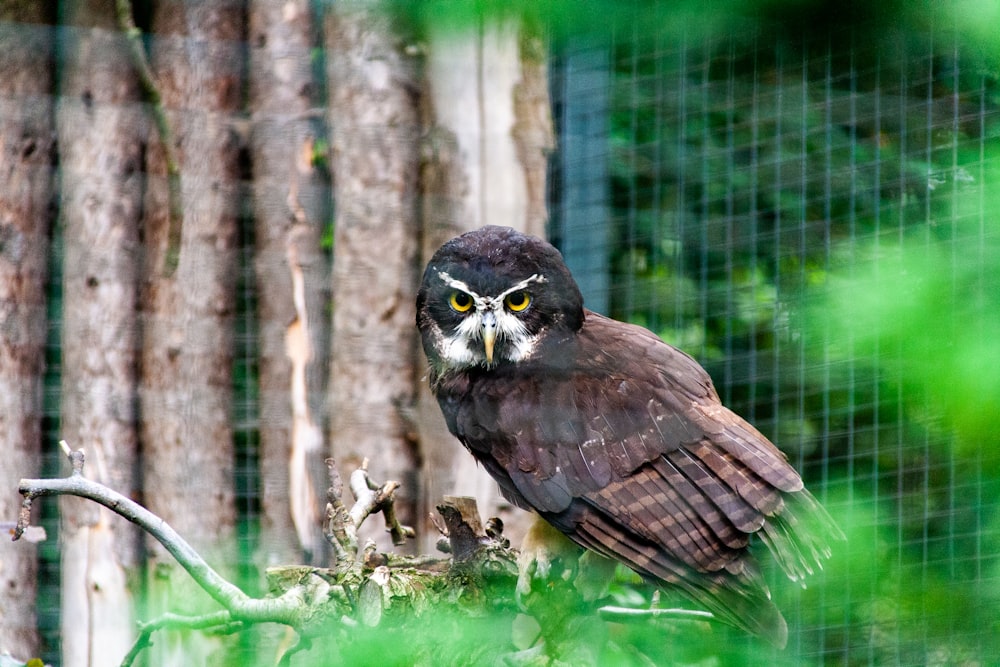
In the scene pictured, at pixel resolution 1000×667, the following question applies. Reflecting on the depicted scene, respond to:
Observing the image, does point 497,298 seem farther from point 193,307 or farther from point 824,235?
point 824,235

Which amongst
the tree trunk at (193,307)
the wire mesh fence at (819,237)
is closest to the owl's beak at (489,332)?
the wire mesh fence at (819,237)

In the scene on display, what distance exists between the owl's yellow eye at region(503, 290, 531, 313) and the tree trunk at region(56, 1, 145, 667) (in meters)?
1.22

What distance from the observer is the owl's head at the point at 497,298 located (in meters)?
1.92

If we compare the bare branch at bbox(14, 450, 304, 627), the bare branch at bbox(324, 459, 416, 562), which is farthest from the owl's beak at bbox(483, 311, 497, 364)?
the bare branch at bbox(14, 450, 304, 627)

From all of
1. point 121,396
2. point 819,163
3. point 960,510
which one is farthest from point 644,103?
point 121,396

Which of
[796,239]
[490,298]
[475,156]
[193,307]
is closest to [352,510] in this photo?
[490,298]

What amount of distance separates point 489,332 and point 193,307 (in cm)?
116

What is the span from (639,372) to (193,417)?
4.17 feet

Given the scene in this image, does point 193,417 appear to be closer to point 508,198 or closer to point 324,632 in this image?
point 508,198

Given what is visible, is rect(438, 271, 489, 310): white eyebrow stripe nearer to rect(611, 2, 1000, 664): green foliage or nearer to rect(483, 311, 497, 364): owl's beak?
rect(483, 311, 497, 364): owl's beak

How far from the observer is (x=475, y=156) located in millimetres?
2893

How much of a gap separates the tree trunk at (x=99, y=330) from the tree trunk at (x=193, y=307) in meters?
0.05

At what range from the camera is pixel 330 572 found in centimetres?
147

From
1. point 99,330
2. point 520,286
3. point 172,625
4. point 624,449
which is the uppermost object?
point 520,286
